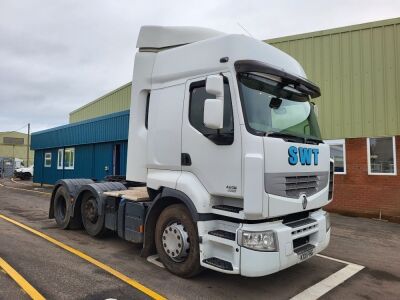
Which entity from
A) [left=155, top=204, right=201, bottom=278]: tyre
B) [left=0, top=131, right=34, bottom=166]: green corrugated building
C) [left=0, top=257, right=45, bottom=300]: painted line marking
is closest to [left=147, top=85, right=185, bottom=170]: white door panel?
[left=155, top=204, right=201, bottom=278]: tyre

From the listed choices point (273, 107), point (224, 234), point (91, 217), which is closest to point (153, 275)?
point (224, 234)

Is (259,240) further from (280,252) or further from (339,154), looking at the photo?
(339,154)

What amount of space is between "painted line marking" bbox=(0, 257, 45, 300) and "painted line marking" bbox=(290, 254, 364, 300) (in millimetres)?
3260

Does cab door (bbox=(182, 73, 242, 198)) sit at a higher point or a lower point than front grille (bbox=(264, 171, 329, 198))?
higher

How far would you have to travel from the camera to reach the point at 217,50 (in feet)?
16.5

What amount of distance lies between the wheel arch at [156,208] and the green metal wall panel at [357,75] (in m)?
8.81

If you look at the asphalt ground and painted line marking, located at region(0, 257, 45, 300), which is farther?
the asphalt ground

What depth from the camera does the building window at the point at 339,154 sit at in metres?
12.4

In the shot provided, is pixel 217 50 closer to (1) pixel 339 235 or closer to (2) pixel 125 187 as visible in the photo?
(2) pixel 125 187

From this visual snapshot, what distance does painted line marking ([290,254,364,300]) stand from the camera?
4.74m

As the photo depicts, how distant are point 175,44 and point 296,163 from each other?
9.42 ft

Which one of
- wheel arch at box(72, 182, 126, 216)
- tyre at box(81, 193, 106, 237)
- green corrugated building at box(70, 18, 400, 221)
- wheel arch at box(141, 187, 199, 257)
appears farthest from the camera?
green corrugated building at box(70, 18, 400, 221)

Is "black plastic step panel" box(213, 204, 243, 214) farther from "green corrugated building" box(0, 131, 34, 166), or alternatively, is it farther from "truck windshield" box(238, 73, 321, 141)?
"green corrugated building" box(0, 131, 34, 166)

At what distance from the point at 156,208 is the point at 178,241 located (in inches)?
30.3
